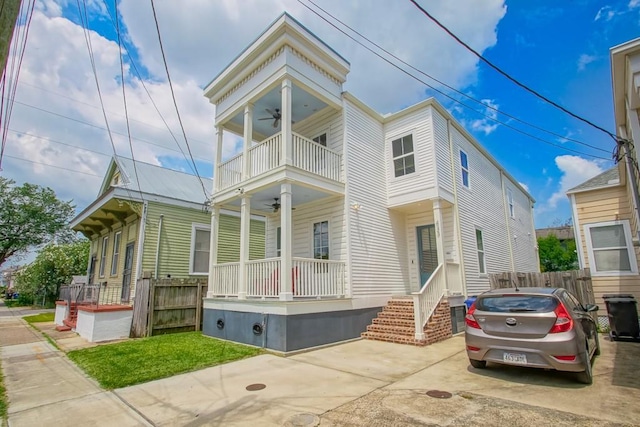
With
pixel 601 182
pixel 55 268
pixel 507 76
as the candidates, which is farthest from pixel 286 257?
pixel 55 268

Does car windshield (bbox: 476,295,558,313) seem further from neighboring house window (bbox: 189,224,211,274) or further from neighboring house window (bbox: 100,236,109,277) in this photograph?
neighboring house window (bbox: 100,236,109,277)

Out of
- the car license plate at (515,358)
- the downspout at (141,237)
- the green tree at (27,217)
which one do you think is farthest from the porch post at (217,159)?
the green tree at (27,217)

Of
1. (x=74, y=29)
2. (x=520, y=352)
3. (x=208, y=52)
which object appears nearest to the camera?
(x=520, y=352)

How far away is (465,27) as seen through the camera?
6801 millimetres

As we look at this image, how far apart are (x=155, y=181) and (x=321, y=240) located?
880 cm

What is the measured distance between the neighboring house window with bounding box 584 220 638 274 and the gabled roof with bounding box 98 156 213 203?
14973mm

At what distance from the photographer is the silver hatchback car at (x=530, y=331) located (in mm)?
4676

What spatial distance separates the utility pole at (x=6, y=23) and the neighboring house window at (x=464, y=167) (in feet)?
43.2

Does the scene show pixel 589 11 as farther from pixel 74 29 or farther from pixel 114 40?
pixel 74 29

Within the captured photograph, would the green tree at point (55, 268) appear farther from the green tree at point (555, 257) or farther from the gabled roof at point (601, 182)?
the green tree at point (555, 257)

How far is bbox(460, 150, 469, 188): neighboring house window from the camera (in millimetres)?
13204

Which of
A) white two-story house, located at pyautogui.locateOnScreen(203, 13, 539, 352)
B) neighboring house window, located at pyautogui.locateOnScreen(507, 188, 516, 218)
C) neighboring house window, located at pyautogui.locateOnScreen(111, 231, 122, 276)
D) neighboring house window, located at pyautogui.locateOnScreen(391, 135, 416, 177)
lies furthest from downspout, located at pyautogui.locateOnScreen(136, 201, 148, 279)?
neighboring house window, located at pyautogui.locateOnScreen(507, 188, 516, 218)

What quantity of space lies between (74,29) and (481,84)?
10.5 meters

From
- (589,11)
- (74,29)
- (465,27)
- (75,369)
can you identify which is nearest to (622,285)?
(589,11)
